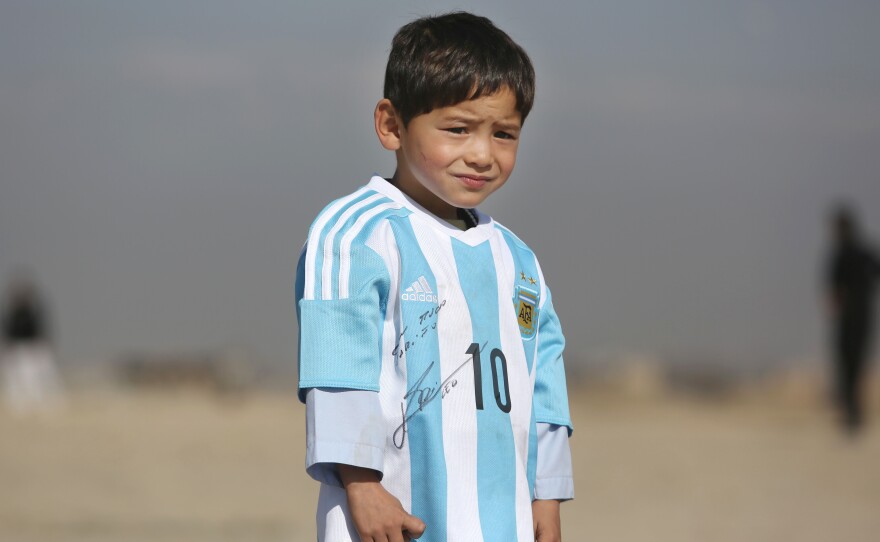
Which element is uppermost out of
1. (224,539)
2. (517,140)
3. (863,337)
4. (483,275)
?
(863,337)

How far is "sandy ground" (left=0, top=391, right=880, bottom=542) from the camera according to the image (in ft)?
24.6

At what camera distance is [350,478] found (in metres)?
2.55

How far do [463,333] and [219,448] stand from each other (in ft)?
27.9

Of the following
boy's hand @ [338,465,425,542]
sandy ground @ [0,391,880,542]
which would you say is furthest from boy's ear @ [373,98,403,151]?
sandy ground @ [0,391,880,542]

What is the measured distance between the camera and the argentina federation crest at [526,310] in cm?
282

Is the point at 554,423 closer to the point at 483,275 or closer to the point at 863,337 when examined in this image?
the point at 483,275

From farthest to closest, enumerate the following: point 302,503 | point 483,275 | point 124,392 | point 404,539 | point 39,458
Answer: point 124,392 → point 39,458 → point 302,503 → point 483,275 → point 404,539

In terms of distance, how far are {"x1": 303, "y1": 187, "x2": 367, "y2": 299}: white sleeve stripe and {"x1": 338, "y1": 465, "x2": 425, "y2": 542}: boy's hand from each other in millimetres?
334

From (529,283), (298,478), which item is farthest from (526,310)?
(298,478)

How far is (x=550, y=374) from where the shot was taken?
291 cm

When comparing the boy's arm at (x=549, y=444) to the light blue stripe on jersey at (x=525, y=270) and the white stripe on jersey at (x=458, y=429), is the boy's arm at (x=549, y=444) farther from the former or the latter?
the white stripe on jersey at (x=458, y=429)

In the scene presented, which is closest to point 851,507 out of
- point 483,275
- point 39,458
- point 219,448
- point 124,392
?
point 219,448

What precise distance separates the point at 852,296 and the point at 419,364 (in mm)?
10256
